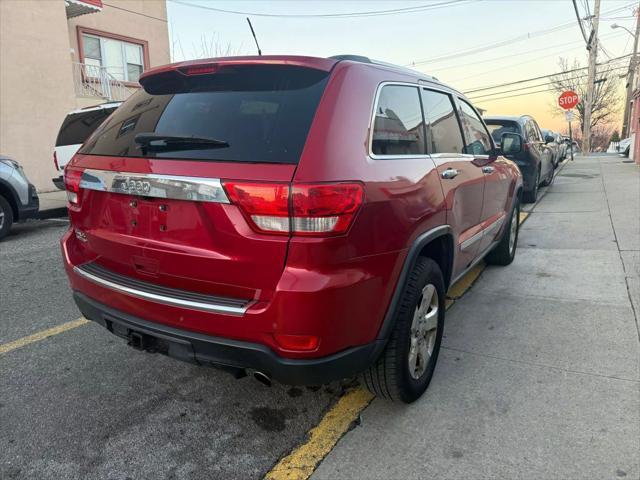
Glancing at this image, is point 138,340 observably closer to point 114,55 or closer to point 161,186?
point 161,186

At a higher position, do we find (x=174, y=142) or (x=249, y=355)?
(x=174, y=142)

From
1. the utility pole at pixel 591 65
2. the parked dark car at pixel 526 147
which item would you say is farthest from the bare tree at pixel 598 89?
the parked dark car at pixel 526 147

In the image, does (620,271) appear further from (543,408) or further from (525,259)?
(543,408)

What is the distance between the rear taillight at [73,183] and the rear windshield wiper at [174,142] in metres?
0.53

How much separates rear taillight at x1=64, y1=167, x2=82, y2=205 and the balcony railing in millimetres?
12620

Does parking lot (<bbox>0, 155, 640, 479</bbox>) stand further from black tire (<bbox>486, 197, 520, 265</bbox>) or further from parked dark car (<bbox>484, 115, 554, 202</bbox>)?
parked dark car (<bbox>484, 115, 554, 202</bbox>)

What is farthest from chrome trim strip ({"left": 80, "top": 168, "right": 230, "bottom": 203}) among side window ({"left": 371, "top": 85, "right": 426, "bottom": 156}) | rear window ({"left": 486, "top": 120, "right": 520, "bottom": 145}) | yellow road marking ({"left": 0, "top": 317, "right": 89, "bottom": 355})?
rear window ({"left": 486, "top": 120, "right": 520, "bottom": 145})

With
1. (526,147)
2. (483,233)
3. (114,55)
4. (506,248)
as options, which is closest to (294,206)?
(483,233)

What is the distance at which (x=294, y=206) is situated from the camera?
2.04 m

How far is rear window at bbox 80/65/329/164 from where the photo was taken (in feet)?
7.23

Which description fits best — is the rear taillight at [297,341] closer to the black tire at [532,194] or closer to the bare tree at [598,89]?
the black tire at [532,194]

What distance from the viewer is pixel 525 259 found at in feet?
19.6

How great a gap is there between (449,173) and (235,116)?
146cm

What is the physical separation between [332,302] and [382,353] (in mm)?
629
